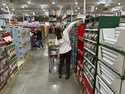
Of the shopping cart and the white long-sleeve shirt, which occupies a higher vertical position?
the white long-sleeve shirt

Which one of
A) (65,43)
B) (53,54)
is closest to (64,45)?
(65,43)

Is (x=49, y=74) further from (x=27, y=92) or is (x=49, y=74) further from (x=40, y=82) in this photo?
(x=27, y=92)

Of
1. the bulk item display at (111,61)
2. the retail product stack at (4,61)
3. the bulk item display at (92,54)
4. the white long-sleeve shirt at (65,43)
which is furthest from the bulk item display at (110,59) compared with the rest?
the retail product stack at (4,61)

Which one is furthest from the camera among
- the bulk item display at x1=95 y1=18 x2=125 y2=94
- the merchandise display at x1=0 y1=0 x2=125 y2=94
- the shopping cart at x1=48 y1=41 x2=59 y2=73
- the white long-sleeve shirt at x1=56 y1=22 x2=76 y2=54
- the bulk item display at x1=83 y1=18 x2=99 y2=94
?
the shopping cart at x1=48 y1=41 x2=59 y2=73

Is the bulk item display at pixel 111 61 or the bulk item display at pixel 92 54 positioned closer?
the bulk item display at pixel 111 61

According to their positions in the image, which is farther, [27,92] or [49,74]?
[49,74]

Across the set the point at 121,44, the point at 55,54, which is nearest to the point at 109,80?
the point at 121,44

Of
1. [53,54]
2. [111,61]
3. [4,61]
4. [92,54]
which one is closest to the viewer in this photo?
[111,61]

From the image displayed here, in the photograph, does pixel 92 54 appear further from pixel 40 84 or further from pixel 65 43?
pixel 40 84

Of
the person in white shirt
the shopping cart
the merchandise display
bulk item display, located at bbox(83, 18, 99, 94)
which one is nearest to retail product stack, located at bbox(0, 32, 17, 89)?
the merchandise display

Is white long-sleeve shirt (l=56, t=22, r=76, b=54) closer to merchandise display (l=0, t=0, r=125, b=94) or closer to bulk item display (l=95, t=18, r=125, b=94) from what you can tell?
merchandise display (l=0, t=0, r=125, b=94)

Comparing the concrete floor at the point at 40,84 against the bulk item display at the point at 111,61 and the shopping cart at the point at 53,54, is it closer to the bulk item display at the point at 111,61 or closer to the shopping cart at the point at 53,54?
the shopping cart at the point at 53,54

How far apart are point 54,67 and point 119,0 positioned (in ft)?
58.3

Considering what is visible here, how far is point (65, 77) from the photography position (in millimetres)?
5559
